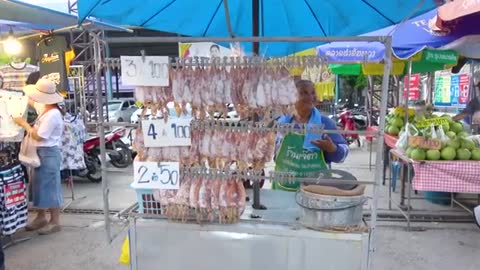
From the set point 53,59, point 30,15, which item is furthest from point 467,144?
point 53,59

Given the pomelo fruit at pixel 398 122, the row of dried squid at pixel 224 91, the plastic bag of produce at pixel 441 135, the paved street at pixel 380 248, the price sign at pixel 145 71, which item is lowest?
the paved street at pixel 380 248

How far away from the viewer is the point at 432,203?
20.0ft

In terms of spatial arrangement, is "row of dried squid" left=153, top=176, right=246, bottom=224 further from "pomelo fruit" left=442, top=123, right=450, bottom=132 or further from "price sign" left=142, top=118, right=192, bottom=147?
"pomelo fruit" left=442, top=123, right=450, bottom=132

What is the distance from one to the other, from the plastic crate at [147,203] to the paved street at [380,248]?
1595 millimetres

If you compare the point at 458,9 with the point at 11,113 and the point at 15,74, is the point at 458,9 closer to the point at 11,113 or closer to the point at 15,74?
the point at 11,113

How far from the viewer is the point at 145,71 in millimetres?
2012

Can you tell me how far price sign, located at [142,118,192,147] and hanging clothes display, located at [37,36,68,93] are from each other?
5840 millimetres

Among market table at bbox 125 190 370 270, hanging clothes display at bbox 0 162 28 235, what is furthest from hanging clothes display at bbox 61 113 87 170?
market table at bbox 125 190 370 270

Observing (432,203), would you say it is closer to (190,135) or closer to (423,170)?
(423,170)

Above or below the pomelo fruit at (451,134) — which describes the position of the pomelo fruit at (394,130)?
below

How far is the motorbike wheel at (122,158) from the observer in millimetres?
8922

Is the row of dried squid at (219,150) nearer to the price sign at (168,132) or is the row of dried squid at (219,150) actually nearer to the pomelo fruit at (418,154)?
the price sign at (168,132)

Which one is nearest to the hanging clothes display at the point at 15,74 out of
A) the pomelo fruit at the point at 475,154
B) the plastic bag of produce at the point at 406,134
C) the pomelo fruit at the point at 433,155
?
the plastic bag of produce at the point at 406,134

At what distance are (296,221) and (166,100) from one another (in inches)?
35.1
